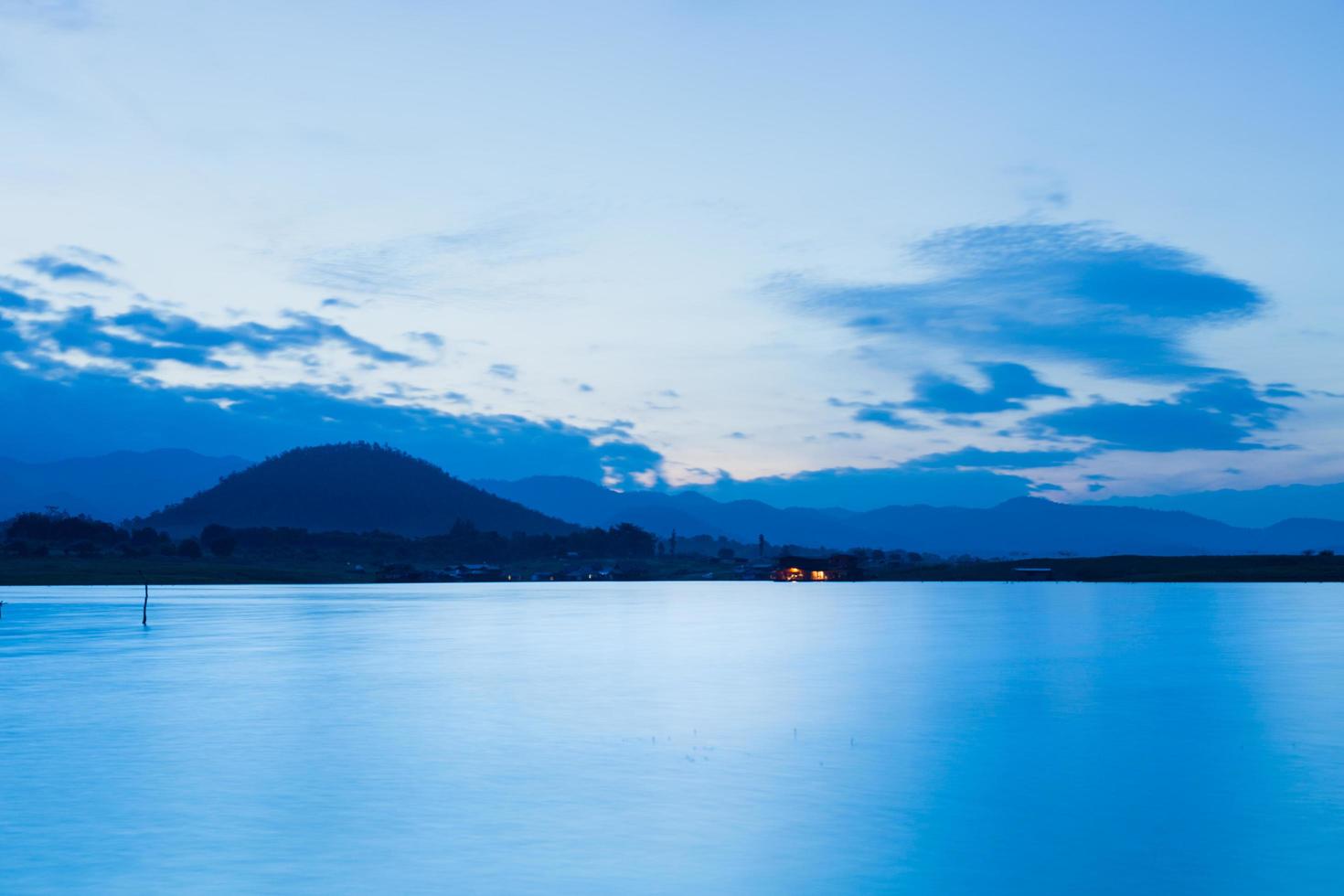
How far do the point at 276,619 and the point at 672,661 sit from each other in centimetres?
5038

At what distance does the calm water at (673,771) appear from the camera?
1961 cm

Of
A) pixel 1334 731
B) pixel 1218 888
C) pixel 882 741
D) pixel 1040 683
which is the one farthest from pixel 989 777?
pixel 1040 683

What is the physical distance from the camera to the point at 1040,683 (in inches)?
1865

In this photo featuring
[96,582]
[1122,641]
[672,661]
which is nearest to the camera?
[672,661]

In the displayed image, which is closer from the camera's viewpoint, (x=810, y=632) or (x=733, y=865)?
(x=733, y=865)

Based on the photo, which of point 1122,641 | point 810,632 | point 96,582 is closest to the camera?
point 1122,641

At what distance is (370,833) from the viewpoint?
22.0 m

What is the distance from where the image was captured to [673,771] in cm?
2838

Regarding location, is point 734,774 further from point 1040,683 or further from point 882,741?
point 1040,683

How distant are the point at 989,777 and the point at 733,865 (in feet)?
32.8

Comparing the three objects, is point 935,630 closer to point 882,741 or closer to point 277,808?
point 882,741

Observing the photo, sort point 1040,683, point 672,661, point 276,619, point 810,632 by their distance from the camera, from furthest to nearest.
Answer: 1. point 276,619
2. point 810,632
3. point 672,661
4. point 1040,683

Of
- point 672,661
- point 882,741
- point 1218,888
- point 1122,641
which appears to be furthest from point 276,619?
point 1218,888

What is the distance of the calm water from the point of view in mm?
19609
